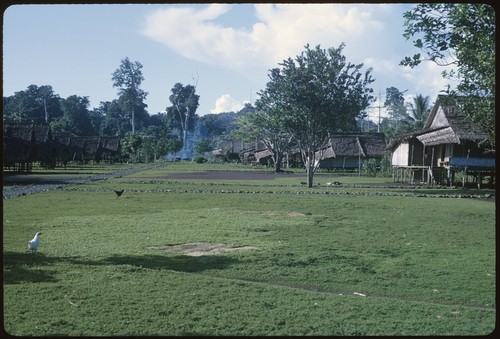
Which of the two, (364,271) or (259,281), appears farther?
(364,271)

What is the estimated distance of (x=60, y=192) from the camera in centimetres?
2283

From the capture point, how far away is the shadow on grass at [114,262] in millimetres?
7664

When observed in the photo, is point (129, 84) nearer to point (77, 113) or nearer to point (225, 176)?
point (77, 113)

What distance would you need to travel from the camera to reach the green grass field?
550 centimetres

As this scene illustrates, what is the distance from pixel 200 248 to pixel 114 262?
77.0 inches

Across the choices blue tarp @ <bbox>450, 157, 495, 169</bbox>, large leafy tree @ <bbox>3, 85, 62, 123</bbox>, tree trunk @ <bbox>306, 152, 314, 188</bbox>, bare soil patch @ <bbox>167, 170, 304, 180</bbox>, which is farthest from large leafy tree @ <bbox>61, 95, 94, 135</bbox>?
blue tarp @ <bbox>450, 157, 495, 169</bbox>

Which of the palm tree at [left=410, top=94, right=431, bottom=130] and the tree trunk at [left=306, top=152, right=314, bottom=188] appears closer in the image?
the tree trunk at [left=306, top=152, right=314, bottom=188]

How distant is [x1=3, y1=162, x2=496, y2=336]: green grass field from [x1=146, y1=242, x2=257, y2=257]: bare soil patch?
0.23 metres

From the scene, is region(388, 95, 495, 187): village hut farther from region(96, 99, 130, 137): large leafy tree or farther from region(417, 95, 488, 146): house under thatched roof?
region(96, 99, 130, 137): large leafy tree

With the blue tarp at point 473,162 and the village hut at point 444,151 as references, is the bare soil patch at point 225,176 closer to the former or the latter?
the village hut at point 444,151

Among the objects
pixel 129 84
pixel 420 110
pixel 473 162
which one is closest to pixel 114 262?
pixel 473 162

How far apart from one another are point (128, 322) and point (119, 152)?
74240 mm

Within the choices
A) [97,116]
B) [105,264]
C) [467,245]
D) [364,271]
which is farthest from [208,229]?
[97,116]

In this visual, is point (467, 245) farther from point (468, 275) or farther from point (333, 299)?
point (333, 299)
